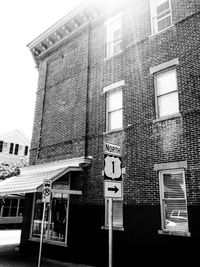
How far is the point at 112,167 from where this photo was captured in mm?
6430

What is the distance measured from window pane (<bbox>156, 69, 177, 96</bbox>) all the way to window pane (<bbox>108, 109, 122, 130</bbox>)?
6.94 feet

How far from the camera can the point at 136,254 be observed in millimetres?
9297

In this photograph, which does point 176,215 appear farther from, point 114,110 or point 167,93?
point 114,110

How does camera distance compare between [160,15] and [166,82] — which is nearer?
[166,82]

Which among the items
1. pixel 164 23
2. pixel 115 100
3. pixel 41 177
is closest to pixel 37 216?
pixel 41 177

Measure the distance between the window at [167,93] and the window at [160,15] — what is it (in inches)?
92.7

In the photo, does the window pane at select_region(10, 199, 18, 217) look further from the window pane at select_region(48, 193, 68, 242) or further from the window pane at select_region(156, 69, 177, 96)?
the window pane at select_region(156, 69, 177, 96)

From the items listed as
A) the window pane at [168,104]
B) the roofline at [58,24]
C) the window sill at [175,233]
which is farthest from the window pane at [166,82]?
the roofline at [58,24]

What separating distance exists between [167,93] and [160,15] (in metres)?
3.96

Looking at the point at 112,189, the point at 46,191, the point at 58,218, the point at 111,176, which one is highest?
the point at 111,176

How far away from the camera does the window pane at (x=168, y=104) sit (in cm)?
1009

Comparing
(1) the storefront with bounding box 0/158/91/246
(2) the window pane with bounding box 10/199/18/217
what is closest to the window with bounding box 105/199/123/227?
(1) the storefront with bounding box 0/158/91/246

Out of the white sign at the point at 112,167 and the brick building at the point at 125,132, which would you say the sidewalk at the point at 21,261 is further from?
the white sign at the point at 112,167

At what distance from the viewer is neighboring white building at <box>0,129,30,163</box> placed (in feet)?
128
